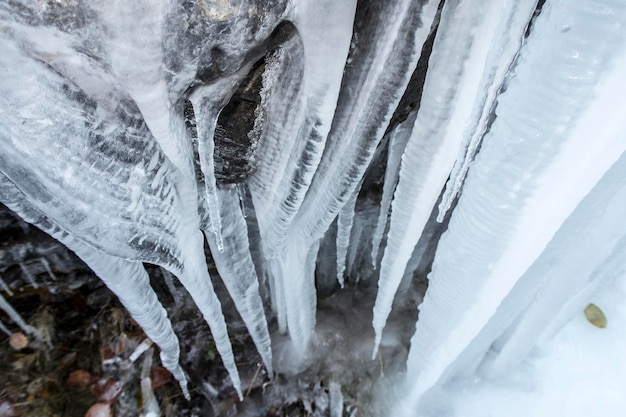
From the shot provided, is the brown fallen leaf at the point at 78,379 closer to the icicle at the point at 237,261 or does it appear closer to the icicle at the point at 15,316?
the icicle at the point at 15,316

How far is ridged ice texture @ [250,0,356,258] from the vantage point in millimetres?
751

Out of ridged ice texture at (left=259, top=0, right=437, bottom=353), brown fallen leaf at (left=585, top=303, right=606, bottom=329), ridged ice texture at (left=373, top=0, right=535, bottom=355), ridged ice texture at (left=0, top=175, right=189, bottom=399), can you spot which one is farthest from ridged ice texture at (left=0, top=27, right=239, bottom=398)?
brown fallen leaf at (left=585, top=303, right=606, bottom=329)

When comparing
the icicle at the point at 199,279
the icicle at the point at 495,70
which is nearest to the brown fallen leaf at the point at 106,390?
the icicle at the point at 199,279

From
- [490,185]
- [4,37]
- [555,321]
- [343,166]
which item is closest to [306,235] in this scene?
[343,166]

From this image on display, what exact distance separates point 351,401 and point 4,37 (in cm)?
170

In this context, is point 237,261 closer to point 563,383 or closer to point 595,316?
point 563,383

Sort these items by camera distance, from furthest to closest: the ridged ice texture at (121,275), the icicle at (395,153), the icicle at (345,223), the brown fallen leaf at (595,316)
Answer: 1. the brown fallen leaf at (595,316)
2. the icicle at (345,223)
3. the icicle at (395,153)
4. the ridged ice texture at (121,275)

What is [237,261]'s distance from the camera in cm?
129

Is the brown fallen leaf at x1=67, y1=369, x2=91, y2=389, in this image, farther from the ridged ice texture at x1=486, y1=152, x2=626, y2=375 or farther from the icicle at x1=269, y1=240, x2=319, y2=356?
the ridged ice texture at x1=486, y1=152, x2=626, y2=375

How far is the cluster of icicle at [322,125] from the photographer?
2.23ft

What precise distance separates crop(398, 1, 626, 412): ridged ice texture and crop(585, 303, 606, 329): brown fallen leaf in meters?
1.09

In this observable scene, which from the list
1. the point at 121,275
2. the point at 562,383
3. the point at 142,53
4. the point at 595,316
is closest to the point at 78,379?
the point at 121,275

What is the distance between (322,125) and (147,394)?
4.63ft

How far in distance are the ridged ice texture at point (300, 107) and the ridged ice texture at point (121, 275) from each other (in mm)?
360
